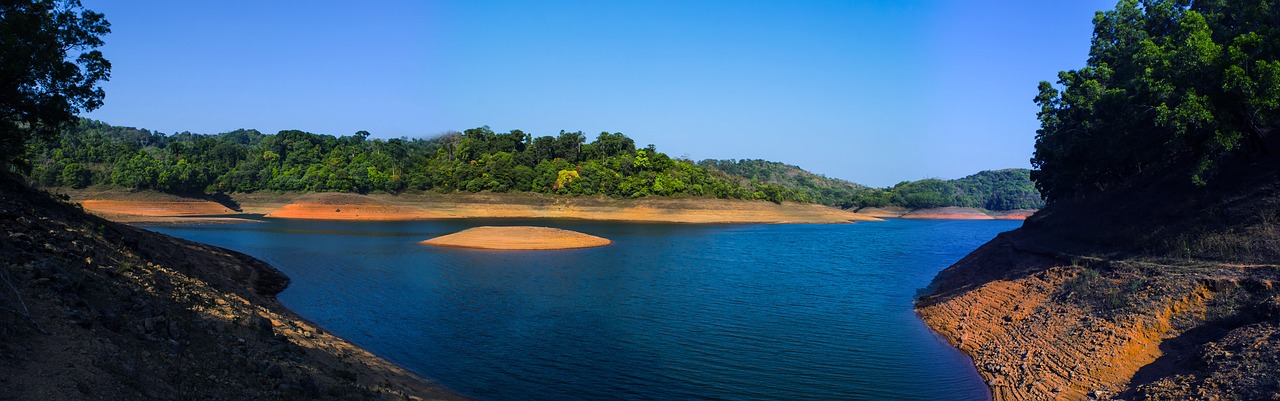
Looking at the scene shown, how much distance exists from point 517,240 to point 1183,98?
39804mm

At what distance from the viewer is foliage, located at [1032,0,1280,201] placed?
59.7 feet

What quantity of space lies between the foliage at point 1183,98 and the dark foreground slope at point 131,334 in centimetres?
2205

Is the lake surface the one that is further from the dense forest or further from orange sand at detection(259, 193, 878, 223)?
the dense forest

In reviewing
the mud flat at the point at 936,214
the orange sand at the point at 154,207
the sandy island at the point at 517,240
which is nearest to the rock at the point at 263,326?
the sandy island at the point at 517,240

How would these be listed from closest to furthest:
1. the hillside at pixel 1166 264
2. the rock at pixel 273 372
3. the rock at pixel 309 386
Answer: the rock at pixel 309 386, the rock at pixel 273 372, the hillside at pixel 1166 264

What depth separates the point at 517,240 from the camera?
49219 mm

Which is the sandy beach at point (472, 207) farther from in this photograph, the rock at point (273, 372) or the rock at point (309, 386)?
the rock at point (273, 372)

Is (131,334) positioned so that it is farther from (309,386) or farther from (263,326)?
(263,326)

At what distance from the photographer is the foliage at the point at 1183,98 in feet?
59.7

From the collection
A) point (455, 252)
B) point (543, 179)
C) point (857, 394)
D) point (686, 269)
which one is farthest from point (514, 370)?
point (543, 179)

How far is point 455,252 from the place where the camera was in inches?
1769

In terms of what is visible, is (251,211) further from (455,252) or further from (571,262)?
(571,262)

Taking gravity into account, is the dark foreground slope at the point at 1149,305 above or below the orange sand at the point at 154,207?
above

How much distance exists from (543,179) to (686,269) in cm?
8287
